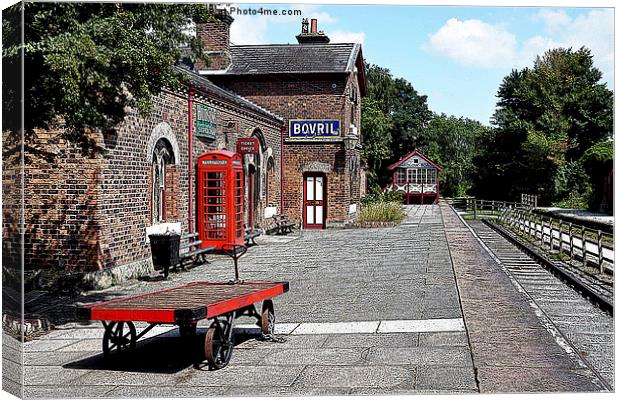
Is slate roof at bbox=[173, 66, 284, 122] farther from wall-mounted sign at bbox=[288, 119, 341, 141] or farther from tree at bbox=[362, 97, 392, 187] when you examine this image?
tree at bbox=[362, 97, 392, 187]

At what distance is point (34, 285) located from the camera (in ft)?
33.0

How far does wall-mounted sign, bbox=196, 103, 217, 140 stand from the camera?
1358 cm

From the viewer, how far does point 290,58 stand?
34.2 ft

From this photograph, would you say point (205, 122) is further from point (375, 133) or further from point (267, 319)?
point (267, 319)

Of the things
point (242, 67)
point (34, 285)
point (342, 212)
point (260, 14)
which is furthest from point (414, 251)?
point (260, 14)

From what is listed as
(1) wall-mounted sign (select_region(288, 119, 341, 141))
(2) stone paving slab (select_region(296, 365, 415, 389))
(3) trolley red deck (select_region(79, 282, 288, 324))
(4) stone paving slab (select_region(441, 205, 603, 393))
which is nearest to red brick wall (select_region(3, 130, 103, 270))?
(3) trolley red deck (select_region(79, 282, 288, 324))

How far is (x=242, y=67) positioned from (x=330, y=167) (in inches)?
105

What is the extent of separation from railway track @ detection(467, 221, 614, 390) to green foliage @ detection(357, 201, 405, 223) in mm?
1403

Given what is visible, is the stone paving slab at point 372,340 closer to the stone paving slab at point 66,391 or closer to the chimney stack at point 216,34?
the stone paving slab at point 66,391

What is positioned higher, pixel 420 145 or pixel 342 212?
pixel 420 145

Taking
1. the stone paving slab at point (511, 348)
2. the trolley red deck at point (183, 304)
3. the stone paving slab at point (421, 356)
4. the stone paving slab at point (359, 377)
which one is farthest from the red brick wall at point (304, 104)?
the stone paving slab at point (359, 377)

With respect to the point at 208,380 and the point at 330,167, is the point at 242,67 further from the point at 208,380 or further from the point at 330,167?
the point at 208,380

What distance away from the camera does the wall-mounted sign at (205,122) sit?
1358 centimetres

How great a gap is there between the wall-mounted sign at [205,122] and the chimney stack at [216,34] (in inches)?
145
